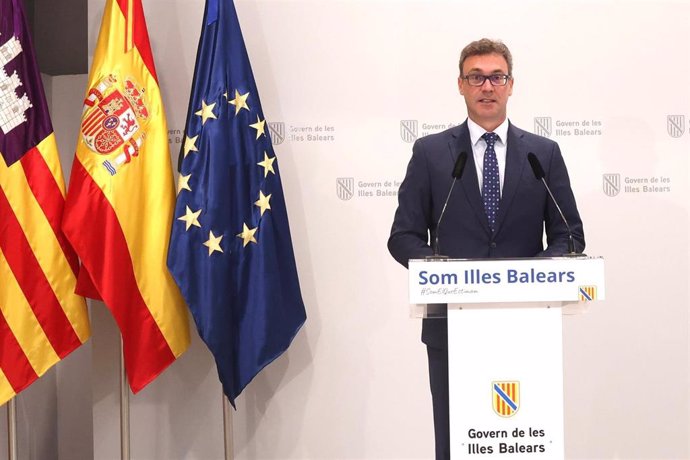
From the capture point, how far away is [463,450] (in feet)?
7.38

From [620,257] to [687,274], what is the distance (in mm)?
340

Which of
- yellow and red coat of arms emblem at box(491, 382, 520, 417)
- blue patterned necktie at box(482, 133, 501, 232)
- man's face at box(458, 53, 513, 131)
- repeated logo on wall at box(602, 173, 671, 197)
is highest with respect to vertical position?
man's face at box(458, 53, 513, 131)

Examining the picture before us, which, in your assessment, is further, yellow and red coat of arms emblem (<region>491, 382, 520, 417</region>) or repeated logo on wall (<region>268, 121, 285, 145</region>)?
repeated logo on wall (<region>268, 121, 285, 145</region>)

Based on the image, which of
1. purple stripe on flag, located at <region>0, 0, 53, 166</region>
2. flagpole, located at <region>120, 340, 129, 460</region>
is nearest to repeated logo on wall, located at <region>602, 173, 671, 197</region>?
flagpole, located at <region>120, 340, 129, 460</region>

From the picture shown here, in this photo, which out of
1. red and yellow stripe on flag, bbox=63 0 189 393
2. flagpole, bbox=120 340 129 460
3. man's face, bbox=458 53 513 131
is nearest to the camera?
man's face, bbox=458 53 513 131

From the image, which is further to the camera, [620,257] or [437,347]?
[620,257]

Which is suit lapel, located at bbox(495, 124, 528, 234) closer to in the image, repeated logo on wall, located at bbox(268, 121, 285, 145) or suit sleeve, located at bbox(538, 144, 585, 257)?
suit sleeve, located at bbox(538, 144, 585, 257)

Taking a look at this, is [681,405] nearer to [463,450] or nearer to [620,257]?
[620,257]

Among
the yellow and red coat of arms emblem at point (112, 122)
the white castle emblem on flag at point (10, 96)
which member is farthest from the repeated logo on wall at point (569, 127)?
the white castle emblem on flag at point (10, 96)

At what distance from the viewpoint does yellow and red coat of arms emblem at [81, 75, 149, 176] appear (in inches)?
146

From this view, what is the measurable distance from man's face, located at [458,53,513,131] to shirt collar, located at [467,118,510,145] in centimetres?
1

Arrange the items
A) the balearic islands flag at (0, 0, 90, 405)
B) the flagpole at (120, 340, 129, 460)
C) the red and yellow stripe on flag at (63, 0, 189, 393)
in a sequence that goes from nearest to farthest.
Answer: the balearic islands flag at (0, 0, 90, 405) < the red and yellow stripe on flag at (63, 0, 189, 393) < the flagpole at (120, 340, 129, 460)

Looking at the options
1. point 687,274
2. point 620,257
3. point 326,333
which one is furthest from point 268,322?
point 687,274

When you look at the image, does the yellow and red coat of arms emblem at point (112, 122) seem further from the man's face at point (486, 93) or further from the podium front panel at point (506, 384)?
the podium front panel at point (506, 384)
